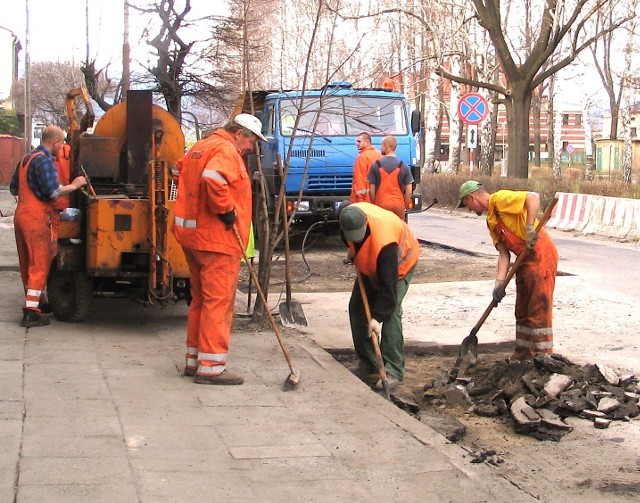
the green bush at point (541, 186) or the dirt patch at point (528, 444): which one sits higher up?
the green bush at point (541, 186)

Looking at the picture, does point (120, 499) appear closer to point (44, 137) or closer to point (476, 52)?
point (44, 137)

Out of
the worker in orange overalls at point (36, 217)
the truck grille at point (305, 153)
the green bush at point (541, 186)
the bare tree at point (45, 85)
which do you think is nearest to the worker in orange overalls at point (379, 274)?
the worker in orange overalls at point (36, 217)

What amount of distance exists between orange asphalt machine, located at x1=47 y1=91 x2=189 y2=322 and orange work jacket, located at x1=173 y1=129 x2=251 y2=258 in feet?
4.76

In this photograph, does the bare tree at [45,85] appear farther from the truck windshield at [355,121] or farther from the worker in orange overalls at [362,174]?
the worker in orange overalls at [362,174]

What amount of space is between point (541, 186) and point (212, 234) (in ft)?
57.8

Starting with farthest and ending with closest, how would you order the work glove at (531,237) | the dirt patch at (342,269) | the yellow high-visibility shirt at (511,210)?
the dirt patch at (342,269) < the yellow high-visibility shirt at (511,210) < the work glove at (531,237)

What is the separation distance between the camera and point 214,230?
6438 millimetres

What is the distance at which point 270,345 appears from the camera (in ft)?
25.3

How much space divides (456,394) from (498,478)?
184 centimetres

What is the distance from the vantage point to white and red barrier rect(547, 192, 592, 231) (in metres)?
19.4

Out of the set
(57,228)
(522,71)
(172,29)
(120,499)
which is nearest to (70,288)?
(57,228)

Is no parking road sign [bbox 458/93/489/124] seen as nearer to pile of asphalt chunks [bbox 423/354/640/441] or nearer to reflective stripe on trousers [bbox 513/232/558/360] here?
reflective stripe on trousers [bbox 513/232/558/360]

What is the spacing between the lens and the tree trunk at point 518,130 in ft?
84.8

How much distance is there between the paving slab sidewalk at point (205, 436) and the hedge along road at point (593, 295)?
226 cm
